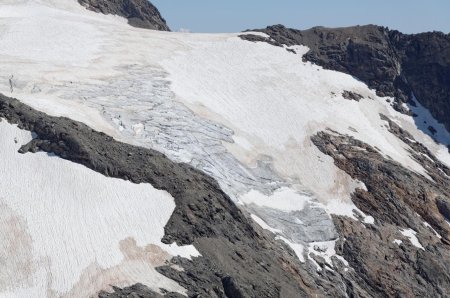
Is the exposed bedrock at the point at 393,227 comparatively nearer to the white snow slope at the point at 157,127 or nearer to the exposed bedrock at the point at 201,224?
the white snow slope at the point at 157,127

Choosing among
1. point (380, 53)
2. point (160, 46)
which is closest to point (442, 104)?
point (380, 53)

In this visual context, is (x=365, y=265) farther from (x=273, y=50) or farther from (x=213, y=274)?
(x=273, y=50)

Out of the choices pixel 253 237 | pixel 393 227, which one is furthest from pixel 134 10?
pixel 253 237

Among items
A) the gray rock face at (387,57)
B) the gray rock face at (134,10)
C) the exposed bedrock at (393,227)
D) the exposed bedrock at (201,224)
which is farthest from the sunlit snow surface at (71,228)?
the gray rock face at (134,10)

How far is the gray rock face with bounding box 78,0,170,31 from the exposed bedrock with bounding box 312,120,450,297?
188 feet

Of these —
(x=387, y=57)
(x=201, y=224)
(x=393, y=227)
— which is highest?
(x=387, y=57)

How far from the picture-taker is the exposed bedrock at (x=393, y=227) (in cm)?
4794

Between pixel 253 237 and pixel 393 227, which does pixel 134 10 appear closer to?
pixel 393 227

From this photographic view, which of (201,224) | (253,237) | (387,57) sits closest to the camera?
(201,224)

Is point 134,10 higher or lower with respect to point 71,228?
lower

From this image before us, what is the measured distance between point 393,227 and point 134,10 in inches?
3017

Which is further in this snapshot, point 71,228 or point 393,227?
point 393,227

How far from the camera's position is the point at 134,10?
116 meters

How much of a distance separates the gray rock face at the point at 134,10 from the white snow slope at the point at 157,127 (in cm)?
1054
